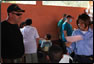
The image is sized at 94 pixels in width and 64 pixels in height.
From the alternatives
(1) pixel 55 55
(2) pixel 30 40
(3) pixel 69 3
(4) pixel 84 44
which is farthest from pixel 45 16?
(1) pixel 55 55

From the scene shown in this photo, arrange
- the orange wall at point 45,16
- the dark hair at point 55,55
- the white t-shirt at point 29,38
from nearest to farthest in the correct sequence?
the dark hair at point 55,55 → the white t-shirt at point 29,38 → the orange wall at point 45,16

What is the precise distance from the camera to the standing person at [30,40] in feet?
13.1

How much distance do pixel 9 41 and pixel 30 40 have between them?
58.9 inches

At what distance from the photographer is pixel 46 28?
22.5ft

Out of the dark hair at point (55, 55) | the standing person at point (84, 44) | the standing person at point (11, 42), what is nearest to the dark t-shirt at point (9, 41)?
the standing person at point (11, 42)

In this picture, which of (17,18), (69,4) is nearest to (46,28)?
(69,4)

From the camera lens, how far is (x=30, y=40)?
4.07 m

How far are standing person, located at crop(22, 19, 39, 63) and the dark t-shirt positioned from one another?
4.36 feet

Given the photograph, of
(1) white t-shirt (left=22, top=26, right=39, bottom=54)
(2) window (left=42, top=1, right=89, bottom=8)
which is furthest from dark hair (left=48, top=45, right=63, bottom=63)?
(2) window (left=42, top=1, right=89, bottom=8)

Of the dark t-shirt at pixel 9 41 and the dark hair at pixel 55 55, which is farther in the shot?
the dark t-shirt at pixel 9 41

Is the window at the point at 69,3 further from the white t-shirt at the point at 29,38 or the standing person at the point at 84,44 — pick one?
the standing person at the point at 84,44

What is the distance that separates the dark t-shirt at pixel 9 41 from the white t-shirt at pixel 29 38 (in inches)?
52.1

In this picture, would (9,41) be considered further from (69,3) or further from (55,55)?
(69,3)

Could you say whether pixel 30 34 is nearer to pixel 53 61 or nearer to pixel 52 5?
pixel 53 61
